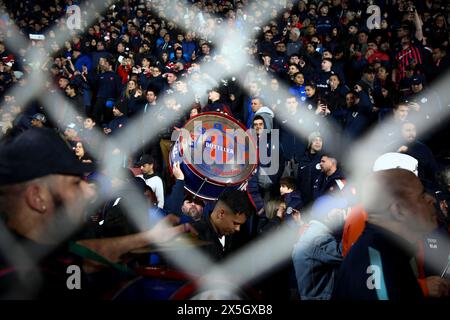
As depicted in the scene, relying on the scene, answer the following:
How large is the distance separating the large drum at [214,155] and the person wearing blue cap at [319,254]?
1.96 meters

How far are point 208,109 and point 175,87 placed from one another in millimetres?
1129

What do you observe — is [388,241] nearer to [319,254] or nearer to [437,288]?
[437,288]

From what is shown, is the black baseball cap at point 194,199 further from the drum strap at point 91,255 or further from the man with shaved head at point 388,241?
the drum strap at point 91,255

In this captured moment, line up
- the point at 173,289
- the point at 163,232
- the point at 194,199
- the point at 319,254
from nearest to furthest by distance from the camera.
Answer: the point at 173,289
the point at 163,232
the point at 319,254
the point at 194,199

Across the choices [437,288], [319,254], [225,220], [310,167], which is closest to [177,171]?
[310,167]

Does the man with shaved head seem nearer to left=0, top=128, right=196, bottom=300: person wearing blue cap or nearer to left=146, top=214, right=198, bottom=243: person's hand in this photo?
left=146, top=214, right=198, bottom=243: person's hand

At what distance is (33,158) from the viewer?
5.70ft

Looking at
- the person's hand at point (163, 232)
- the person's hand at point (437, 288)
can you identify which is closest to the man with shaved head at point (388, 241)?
the person's hand at point (437, 288)

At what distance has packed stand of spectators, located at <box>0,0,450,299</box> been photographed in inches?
212

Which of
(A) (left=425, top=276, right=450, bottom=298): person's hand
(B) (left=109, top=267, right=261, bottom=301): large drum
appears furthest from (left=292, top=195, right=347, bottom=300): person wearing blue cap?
(B) (left=109, top=267, right=261, bottom=301): large drum

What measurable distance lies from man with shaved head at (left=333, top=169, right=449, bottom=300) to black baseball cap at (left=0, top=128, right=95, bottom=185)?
3.73ft

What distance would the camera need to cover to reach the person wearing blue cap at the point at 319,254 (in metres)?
3.96

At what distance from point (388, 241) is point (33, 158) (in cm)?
136

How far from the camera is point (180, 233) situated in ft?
6.63
